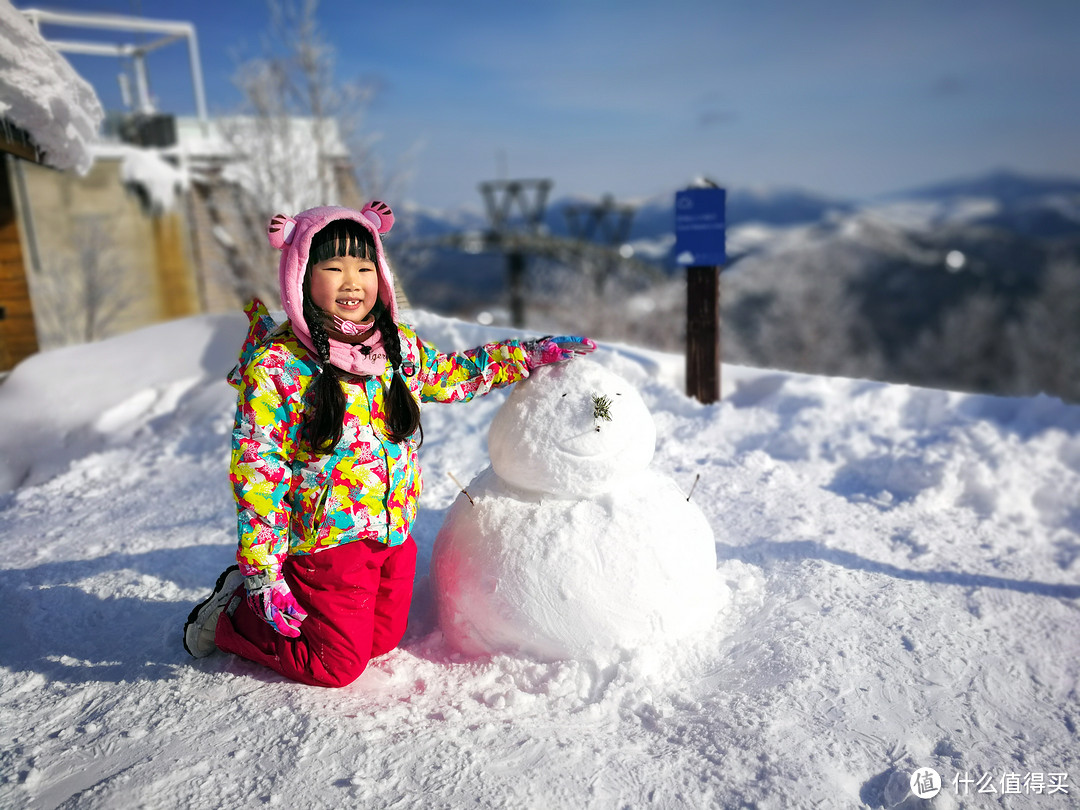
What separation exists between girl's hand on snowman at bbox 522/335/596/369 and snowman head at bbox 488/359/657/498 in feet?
0.14

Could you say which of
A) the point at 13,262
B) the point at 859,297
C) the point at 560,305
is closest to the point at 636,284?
the point at 560,305

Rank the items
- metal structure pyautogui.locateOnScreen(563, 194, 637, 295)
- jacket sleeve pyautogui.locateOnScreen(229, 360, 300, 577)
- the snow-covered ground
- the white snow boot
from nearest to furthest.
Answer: the snow-covered ground
jacket sleeve pyautogui.locateOnScreen(229, 360, 300, 577)
the white snow boot
metal structure pyautogui.locateOnScreen(563, 194, 637, 295)

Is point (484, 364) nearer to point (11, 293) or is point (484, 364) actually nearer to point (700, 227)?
point (700, 227)

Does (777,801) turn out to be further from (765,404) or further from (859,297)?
(859,297)

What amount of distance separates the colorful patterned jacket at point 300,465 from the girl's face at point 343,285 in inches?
Result: 6.0

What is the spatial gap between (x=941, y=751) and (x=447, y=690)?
1.48 metres

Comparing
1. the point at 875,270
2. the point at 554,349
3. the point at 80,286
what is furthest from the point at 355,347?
the point at 875,270

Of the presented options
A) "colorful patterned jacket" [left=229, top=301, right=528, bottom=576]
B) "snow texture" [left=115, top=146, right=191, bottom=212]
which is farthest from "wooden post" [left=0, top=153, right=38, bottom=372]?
"snow texture" [left=115, top=146, right=191, bottom=212]

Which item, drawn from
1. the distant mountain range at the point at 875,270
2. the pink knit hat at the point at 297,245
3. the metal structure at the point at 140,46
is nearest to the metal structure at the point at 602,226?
the distant mountain range at the point at 875,270

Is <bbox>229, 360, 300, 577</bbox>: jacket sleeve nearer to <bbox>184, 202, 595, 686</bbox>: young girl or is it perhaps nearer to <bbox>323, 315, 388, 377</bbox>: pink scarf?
<bbox>184, 202, 595, 686</bbox>: young girl

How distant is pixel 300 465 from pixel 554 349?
0.90 m

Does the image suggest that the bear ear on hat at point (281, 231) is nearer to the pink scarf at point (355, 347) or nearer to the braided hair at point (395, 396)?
the pink scarf at point (355, 347)

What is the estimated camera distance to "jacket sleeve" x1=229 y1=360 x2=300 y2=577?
1931mm

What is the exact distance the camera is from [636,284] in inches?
1054
